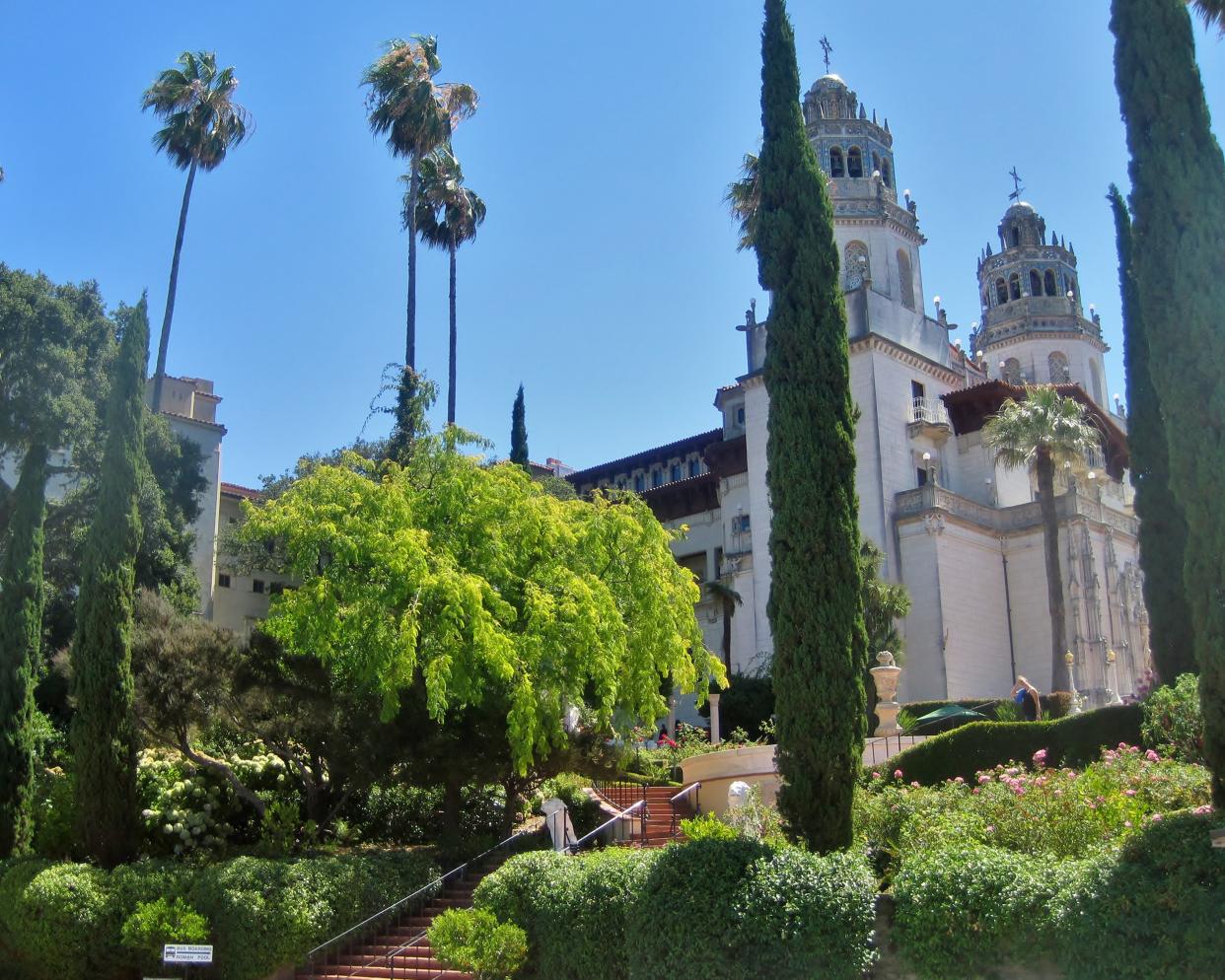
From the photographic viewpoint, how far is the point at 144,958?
18.9 m

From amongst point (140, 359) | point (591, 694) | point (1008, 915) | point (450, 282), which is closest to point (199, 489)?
point (450, 282)

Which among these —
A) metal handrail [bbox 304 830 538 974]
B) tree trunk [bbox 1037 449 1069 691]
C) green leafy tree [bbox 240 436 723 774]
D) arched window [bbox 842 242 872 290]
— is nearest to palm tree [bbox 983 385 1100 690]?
→ tree trunk [bbox 1037 449 1069 691]

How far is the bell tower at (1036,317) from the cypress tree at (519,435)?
2826 centimetres

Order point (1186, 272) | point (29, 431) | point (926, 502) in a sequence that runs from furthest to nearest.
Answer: point (926, 502), point (29, 431), point (1186, 272)

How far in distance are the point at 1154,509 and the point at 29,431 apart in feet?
86.5

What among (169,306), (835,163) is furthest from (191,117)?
(835,163)

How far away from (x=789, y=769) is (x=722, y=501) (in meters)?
40.0

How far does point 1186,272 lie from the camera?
12961 mm

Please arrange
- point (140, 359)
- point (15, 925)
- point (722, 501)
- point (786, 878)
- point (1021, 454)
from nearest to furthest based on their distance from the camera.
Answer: point (786, 878), point (15, 925), point (140, 359), point (1021, 454), point (722, 501)

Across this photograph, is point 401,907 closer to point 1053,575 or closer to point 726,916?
point 726,916

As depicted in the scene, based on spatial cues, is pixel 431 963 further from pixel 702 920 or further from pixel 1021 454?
pixel 1021 454

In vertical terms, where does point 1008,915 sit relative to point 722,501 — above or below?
below

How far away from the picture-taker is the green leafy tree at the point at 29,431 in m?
22.9

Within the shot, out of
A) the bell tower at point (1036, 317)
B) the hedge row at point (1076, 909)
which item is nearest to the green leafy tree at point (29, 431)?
the hedge row at point (1076, 909)
